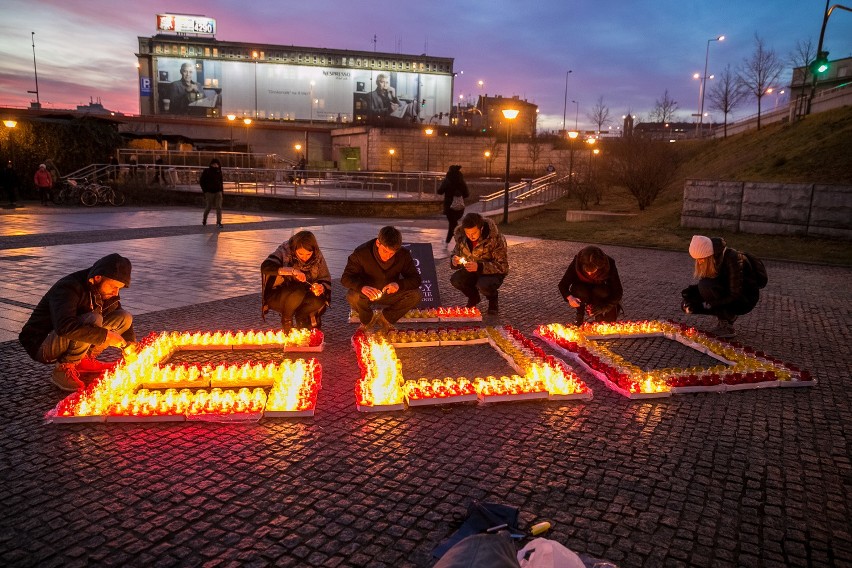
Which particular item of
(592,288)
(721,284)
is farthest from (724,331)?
(592,288)

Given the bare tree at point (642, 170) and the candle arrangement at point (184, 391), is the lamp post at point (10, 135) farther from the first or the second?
the bare tree at point (642, 170)

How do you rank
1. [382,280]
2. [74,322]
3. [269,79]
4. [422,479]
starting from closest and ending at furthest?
[422,479], [74,322], [382,280], [269,79]

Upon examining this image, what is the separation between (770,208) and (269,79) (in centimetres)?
7960

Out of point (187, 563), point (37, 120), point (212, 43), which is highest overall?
point (212, 43)

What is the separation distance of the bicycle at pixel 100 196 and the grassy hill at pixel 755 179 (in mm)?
18879

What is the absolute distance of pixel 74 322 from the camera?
5.43 m

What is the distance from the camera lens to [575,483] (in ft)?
14.5

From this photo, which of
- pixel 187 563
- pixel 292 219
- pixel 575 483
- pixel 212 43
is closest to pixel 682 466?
pixel 575 483

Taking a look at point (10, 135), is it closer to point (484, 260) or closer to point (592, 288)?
point (484, 260)

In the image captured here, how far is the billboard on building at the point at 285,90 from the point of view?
276 ft

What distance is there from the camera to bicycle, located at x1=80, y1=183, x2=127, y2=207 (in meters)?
27.3

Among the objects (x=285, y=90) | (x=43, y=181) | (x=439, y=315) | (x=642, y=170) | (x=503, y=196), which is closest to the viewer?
(x=439, y=315)

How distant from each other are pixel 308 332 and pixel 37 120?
32.7 meters

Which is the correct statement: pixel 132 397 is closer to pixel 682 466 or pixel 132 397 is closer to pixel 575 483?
pixel 575 483
